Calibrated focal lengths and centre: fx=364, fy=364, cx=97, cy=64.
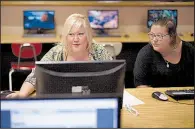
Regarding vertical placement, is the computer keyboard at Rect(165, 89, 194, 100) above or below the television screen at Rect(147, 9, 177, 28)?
below

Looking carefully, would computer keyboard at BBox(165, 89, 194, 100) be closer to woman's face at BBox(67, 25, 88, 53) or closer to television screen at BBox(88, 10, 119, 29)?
woman's face at BBox(67, 25, 88, 53)

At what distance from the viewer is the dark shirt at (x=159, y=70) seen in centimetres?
282

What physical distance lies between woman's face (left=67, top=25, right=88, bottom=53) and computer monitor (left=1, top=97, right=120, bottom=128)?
51.0 inches

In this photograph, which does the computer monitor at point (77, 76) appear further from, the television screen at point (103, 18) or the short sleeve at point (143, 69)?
the television screen at point (103, 18)

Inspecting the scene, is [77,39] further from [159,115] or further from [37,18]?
[37,18]

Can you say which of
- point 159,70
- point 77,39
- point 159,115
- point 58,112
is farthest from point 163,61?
point 58,112

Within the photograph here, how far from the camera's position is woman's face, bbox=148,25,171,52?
9.16 feet

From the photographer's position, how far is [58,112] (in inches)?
52.5

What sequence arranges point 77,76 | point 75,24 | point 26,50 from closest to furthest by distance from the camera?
point 77,76 < point 75,24 < point 26,50

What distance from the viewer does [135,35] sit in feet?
16.8

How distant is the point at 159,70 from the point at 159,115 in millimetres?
828

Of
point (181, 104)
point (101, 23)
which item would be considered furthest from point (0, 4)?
point (181, 104)

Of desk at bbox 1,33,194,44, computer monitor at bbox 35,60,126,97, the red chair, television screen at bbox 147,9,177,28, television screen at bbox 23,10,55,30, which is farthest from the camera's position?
television screen at bbox 147,9,177,28

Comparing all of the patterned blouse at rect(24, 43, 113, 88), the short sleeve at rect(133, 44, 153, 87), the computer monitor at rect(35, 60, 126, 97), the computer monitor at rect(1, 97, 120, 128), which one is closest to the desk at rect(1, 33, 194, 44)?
the short sleeve at rect(133, 44, 153, 87)
